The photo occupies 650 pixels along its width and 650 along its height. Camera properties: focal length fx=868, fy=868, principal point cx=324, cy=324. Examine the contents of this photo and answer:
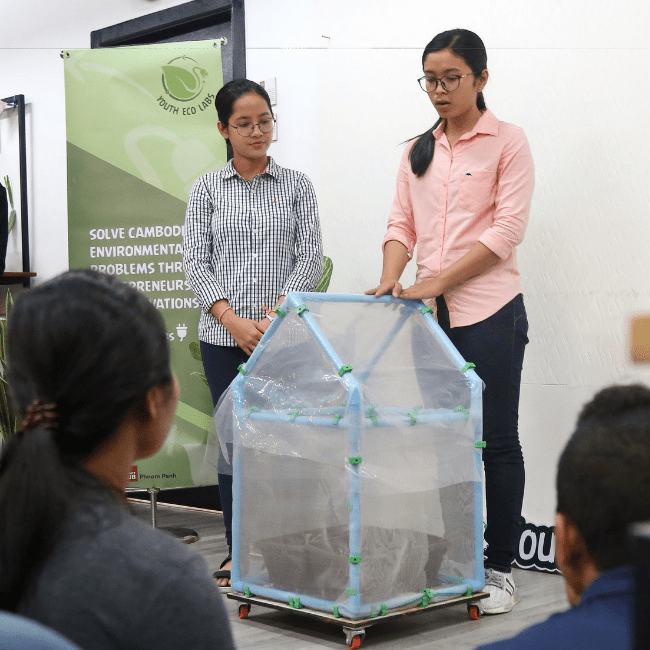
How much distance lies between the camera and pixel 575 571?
1.99 feet

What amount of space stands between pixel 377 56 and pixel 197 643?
214cm

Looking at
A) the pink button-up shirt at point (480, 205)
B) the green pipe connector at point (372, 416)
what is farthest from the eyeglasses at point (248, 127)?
the green pipe connector at point (372, 416)

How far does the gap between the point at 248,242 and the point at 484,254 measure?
2.19 feet

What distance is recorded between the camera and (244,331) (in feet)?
7.38

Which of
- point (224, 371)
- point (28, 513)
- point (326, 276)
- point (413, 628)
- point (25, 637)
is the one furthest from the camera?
point (326, 276)

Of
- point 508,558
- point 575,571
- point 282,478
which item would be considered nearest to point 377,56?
point 282,478

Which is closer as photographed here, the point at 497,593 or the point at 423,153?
the point at 497,593

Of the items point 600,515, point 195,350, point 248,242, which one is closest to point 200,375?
point 195,350

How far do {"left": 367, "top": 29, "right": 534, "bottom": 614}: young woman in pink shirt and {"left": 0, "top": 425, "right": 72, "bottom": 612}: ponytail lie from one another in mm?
1466

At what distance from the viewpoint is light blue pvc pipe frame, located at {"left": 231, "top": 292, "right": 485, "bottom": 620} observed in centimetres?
184

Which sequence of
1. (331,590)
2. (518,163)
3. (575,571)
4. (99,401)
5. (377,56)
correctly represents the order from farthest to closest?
(377,56) → (518,163) → (331,590) → (99,401) → (575,571)

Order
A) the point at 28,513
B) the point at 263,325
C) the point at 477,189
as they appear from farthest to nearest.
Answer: the point at 263,325
the point at 477,189
the point at 28,513

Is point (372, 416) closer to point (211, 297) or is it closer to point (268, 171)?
point (211, 297)

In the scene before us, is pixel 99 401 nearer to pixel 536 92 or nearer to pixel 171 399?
pixel 171 399
